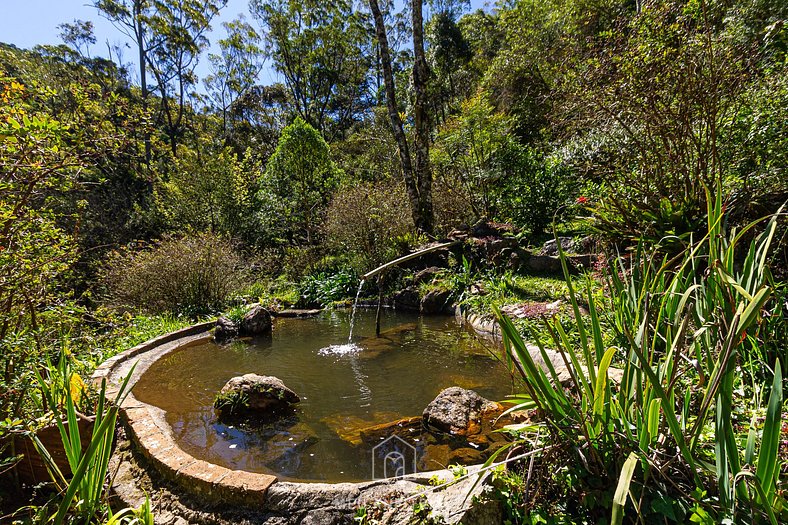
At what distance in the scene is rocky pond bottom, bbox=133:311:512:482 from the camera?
115 inches

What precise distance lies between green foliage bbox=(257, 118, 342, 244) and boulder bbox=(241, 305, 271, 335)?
5.79 m

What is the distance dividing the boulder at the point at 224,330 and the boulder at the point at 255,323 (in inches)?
7.0

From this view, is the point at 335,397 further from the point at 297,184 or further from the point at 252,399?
the point at 297,184

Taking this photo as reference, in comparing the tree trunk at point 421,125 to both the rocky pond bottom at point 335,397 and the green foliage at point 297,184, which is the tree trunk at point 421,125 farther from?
the rocky pond bottom at point 335,397

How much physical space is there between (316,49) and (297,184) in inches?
592

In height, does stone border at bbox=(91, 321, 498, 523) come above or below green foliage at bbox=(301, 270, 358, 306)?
below

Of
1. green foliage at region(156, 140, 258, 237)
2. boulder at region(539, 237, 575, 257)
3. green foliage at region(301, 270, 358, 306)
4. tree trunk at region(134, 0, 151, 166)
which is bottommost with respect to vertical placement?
green foliage at region(301, 270, 358, 306)

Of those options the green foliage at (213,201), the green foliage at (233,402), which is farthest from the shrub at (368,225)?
the green foliage at (233,402)

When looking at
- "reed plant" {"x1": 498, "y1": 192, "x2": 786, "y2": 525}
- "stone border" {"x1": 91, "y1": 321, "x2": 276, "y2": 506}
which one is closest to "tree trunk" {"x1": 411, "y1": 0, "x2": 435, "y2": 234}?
"stone border" {"x1": 91, "y1": 321, "x2": 276, "y2": 506}

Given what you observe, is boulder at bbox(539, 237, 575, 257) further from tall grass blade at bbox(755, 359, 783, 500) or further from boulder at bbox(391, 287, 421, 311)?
tall grass blade at bbox(755, 359, 783, 500)

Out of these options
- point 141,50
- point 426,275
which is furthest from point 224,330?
point 141,50

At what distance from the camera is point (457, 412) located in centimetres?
312

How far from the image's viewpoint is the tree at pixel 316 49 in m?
23.1

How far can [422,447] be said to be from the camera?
2957mm
